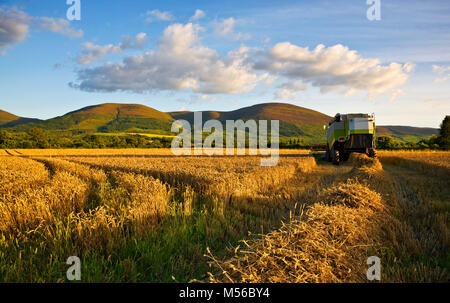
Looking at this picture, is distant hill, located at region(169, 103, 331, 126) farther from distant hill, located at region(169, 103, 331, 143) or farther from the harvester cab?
the harvester cab

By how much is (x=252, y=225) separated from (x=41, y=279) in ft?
11.0

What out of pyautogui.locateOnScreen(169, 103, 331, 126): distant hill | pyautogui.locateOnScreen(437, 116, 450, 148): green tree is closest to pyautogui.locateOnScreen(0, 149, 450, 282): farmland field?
pyautogui.locateOnScreen(437, 116, 450, 148): green tree

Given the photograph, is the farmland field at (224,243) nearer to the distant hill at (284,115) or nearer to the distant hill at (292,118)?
the distant hill at (292,118)

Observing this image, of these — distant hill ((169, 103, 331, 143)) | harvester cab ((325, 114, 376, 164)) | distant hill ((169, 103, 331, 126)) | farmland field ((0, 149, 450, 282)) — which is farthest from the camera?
distant hill ((169, 103, 331, 126))

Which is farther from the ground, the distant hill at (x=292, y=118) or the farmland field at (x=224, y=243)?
the distant hill at (x=292, y=118)

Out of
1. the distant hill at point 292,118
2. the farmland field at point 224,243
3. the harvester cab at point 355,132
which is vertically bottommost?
the farmland field at point 224,243

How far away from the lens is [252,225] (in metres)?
4.69

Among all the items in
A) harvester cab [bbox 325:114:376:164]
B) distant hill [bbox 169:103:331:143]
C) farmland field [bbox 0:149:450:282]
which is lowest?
farmland field [bbox 0:149:450:282]

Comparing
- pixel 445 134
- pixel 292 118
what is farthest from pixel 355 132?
pixel 292 118

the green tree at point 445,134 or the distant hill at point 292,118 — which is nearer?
the green tree at point 445,134

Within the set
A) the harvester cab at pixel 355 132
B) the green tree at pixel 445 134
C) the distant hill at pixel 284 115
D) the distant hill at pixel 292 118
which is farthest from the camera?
A: the distant hill at pixel 284 115

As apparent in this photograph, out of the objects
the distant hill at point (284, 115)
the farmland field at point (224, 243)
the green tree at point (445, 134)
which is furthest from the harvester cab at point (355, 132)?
the distant hill at point (284, 115)
